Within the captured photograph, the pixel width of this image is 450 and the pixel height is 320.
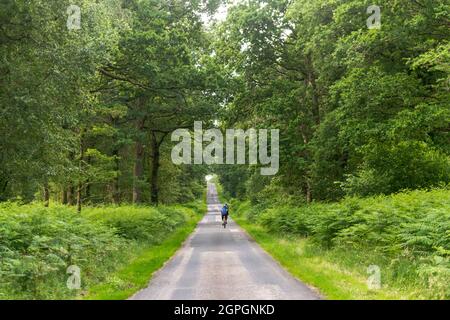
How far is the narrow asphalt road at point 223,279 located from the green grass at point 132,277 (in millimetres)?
281

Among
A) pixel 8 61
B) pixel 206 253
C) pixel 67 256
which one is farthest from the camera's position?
pixel 206 253

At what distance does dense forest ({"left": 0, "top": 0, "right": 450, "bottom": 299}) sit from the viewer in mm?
14586

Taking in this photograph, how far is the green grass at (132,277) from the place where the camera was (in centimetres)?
1108

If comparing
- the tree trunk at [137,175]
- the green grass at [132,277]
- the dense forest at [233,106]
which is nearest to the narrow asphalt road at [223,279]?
the green grass at [132,277]

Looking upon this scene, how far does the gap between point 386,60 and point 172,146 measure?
27.8 metres

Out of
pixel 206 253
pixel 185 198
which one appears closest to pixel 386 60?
pixel 206 253

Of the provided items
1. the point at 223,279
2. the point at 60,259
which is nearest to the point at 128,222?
the point at 223,279

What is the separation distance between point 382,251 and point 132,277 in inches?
302

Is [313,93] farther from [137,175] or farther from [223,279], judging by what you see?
[223,279]

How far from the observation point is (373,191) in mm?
22641

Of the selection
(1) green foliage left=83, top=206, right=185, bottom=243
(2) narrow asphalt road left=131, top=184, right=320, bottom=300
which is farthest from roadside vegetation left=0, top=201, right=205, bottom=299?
(1) green foliage left=83, top=206, right=185, bottom=243

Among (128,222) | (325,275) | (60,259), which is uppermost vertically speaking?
(60,259)

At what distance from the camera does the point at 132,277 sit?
44.5 ft
